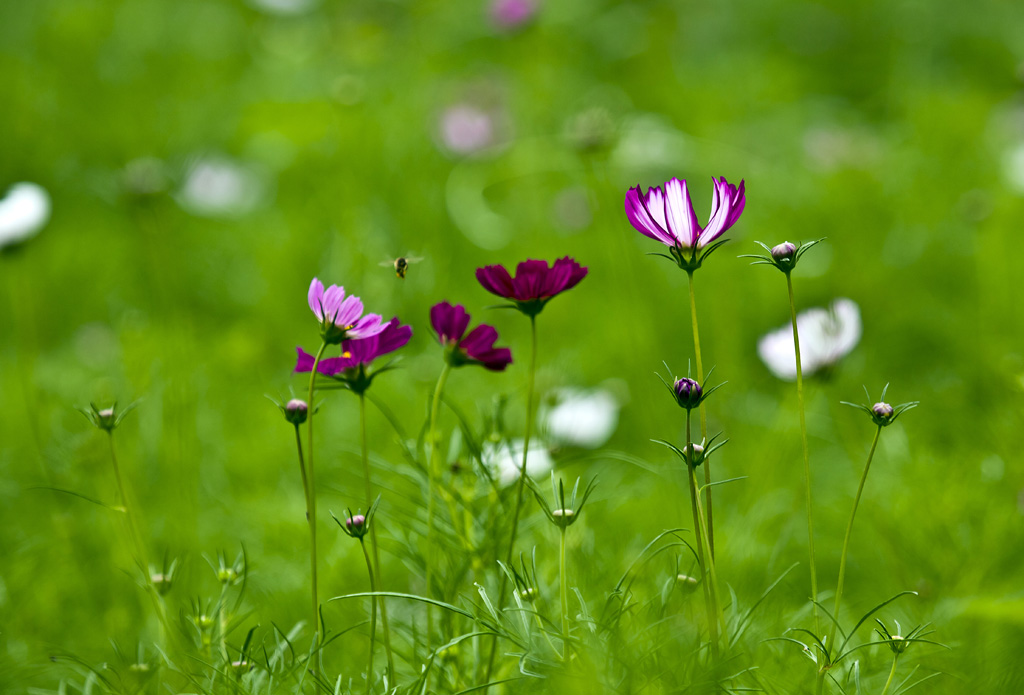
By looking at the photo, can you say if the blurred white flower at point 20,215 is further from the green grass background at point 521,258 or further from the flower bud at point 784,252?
the flower bud at point 784,252

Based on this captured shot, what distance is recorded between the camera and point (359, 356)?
1.51 ft

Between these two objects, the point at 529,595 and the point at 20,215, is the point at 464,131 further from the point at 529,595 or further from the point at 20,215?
the point at 529,595

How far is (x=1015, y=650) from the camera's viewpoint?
0.61 m

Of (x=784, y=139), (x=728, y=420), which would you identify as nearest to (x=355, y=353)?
(x=728, y=420)

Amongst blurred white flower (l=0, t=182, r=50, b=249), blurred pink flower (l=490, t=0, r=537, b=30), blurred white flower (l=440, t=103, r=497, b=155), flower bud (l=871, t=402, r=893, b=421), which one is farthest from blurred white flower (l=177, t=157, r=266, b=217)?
flower bud (l=871, t=402, r=893, b=421)

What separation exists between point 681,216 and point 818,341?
13.2 inches

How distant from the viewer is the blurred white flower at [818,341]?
64cm

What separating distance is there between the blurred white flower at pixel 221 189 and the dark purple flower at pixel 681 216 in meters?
1.30

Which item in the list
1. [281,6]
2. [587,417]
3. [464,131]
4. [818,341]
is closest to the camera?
[818,341]

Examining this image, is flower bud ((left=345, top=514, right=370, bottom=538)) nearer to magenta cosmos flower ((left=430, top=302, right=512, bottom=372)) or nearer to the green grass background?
magenta cosmos flower ((left=430, top=302, right=512, bottom=372))

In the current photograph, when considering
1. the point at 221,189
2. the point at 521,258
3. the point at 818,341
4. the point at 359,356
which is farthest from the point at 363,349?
the point at 221,189

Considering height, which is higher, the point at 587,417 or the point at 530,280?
the point at 530,280

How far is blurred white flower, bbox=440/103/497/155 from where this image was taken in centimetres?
155

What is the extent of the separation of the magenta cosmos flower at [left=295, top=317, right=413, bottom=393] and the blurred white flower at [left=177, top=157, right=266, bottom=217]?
121cm
